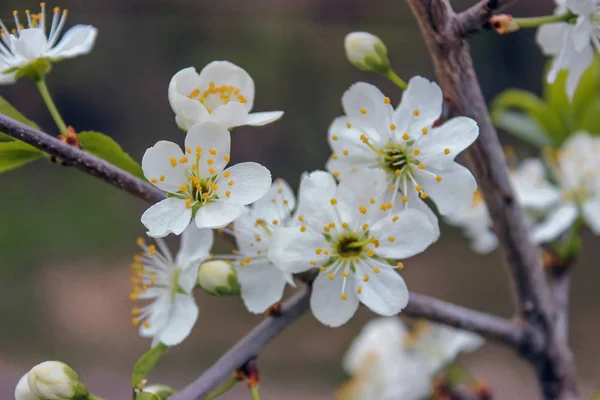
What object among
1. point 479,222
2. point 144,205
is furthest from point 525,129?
point 144,205

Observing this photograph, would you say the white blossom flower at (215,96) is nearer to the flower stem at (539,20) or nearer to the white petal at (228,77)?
the white petal at (228,77)

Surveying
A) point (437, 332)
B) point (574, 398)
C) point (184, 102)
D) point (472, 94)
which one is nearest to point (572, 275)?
point (437, 332)

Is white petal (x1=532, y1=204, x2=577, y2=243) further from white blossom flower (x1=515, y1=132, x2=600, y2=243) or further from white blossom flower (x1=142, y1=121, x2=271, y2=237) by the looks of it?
white blossom flower (x1=142, y1=121, x2=271, y2=237)

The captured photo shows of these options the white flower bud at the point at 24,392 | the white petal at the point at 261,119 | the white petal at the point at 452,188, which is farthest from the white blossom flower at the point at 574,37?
the white flower bud at the point at 24,392

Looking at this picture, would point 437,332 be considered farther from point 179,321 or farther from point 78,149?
point 78,149

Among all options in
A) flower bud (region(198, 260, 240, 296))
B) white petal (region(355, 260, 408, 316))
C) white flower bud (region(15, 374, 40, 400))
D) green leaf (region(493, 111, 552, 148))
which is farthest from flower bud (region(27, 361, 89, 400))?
green leaf (region(493, 111, 552, 148))
